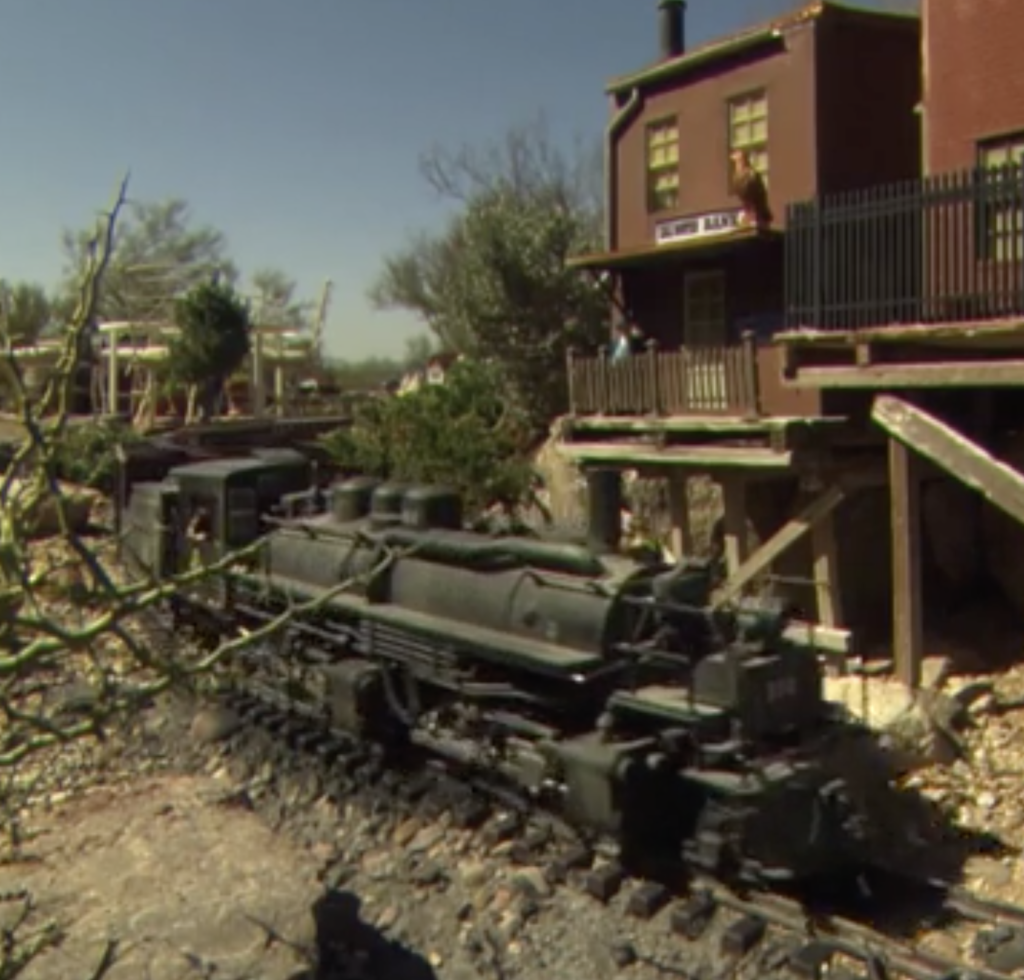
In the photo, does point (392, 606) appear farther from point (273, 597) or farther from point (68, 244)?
point (68, 244)

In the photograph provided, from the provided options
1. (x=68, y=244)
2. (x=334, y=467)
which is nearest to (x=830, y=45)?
(x=334, y=467)

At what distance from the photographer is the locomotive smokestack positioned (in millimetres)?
9961

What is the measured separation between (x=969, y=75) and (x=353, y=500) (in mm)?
7725

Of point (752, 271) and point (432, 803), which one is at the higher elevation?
point (752, 271)

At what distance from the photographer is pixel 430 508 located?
1154 centimetres

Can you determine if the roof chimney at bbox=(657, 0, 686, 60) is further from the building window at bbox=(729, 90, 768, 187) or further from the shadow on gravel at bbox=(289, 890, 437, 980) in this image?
the shadow on gravel at bbox=(289, 890, 437, 980)

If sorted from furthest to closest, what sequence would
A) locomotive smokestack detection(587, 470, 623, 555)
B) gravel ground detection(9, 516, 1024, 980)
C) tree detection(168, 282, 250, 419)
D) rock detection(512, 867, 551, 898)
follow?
tree detection(168, 282, 250, 419), locomotive smokestack detection(587, 470, 623, 555), rock detection(512, 867, 551, 898), gravel ground detection(9, 516, 1024, 980)

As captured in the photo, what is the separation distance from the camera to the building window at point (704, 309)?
17.7 meters

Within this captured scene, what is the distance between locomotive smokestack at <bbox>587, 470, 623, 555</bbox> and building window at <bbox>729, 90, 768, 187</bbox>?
806 centimetres

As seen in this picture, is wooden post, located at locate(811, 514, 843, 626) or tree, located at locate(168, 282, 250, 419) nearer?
wooden post, located at locate(811, 514, 843, 626)

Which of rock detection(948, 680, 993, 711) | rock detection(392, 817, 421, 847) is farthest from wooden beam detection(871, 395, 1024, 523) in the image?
rock detection(392, 817, 421, 847)

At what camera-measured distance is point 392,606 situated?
1108 centimetres

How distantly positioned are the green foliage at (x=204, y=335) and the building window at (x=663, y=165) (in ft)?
42.6

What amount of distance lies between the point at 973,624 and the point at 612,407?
5.03 metres
